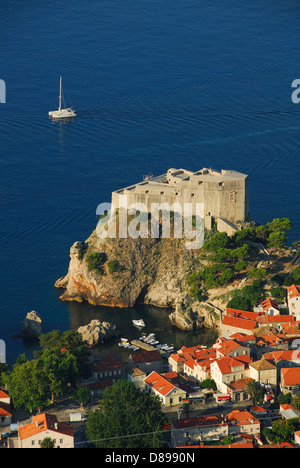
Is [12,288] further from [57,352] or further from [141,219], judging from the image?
[57,352]

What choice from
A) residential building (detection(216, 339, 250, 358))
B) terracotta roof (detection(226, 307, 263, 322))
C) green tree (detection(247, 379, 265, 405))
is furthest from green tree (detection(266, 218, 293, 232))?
green tree (detection(247, 379, 265, 405))

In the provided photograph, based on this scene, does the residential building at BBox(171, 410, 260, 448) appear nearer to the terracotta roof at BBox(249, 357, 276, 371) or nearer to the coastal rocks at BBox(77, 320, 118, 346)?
the terracotta roof at BBox(249, 357, 276, 371)

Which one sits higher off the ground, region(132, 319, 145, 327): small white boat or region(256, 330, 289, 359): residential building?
region(132, 319, 145, 327): small white boat

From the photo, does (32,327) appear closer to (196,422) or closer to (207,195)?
(207,195)

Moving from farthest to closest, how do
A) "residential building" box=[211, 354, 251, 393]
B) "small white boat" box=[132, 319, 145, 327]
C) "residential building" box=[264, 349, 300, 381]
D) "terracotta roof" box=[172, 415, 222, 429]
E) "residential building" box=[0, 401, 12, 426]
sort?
"small white boat" box=[132, 319, 145, 327] < "residential building" box=[264, 349, 300, 381] < "residential building" box=[211, 354, 251, 393] < "residential building" box=[0, 401, 12, 426] < "terracotta roof" box=[172, 415, 222, 429]

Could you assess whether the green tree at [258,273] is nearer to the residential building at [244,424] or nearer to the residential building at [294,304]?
the residential building at [294,304]
